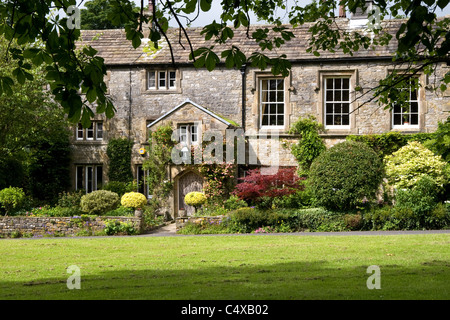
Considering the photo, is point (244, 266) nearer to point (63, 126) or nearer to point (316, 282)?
point (316, 282)

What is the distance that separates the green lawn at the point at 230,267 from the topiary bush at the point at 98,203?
12.8 feet

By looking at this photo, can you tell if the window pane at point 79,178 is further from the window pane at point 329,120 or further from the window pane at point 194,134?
the window pane at point 329,120

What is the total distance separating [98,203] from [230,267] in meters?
10.6

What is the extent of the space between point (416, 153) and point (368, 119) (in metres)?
2.99

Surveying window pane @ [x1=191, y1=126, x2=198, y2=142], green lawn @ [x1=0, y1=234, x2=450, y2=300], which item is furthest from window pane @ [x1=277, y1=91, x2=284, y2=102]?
green lawn @ [x1=0, y1=234, x2=450, y2=300]

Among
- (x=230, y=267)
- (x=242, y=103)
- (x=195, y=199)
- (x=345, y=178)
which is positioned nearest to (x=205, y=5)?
(x=230, y=267)

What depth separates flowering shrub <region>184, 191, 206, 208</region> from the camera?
20.4 metres

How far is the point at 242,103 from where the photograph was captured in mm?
23000

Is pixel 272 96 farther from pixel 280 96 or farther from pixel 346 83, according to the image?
pixel 346 83

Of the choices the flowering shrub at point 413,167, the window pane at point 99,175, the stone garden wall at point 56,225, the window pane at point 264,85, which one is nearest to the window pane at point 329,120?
the window pane at point 264,85

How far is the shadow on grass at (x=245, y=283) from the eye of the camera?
7332 mm

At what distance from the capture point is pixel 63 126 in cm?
2375

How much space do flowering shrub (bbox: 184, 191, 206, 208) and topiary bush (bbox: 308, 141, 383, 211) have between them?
14.0 ft
